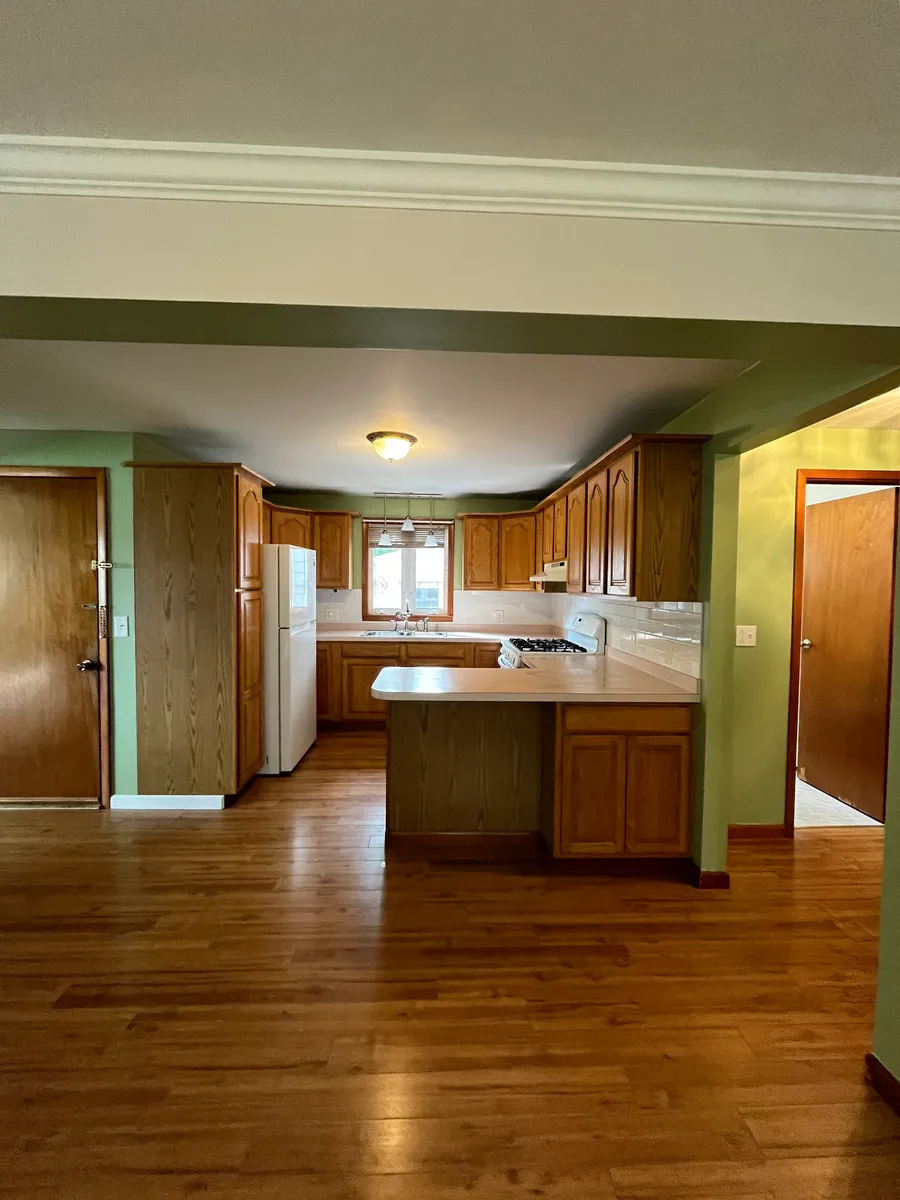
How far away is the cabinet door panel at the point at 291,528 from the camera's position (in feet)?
16.9

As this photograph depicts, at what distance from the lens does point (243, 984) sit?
195cm

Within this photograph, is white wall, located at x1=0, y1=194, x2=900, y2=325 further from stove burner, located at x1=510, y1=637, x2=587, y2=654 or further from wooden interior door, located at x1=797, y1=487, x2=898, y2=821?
stove burner, located at x1=510, y1=637, x2=587, y2=654

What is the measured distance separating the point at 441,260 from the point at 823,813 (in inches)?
156

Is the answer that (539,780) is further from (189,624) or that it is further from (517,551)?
(517,551)

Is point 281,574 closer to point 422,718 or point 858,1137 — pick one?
point 422,718

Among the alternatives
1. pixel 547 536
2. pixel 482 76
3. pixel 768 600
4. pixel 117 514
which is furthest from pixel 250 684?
pixel 482 76

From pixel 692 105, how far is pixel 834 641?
3634 millimetres

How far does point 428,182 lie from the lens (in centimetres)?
116

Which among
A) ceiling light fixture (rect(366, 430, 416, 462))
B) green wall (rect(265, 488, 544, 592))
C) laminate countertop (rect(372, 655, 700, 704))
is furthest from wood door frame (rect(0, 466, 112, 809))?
green wall (rect(265, 488, 544, 592))

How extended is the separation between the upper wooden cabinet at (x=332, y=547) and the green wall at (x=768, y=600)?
3.65 metres

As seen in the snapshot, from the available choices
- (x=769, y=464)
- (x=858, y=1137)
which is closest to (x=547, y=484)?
(x=769, y=464)

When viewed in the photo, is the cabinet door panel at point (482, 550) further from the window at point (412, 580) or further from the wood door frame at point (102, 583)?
the wood door frame at point (102, 583)

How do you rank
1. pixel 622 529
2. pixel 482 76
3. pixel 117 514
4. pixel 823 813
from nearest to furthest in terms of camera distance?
pixel 482 76 → pixel 622 529 → pixel 117 514 → pixel 823 813

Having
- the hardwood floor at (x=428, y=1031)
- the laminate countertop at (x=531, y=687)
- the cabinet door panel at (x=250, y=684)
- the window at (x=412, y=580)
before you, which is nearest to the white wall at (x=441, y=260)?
the laminate countertop at (x=531, y=687)
